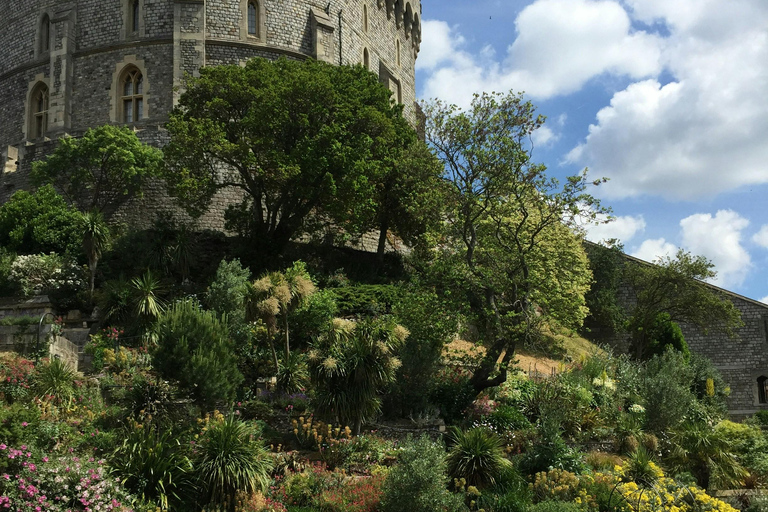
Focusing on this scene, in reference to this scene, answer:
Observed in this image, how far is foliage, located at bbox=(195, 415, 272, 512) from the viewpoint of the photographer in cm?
1439

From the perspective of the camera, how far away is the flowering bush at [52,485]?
13.0m

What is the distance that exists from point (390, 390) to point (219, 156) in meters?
12.0

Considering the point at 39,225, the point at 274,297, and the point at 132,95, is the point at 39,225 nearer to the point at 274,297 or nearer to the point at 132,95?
the point at 132,95

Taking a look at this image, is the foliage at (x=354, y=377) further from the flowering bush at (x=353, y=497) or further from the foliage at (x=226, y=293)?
the foliage at (x=226, y=293)

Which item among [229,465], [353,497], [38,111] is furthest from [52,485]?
[38,111]

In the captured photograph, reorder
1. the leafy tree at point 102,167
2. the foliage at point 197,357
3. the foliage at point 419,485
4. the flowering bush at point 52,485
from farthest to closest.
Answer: the leafy tree at point 102,167
the foliage at point 197,357
the foliage at point 419,485
the flowering bush at point 52,485

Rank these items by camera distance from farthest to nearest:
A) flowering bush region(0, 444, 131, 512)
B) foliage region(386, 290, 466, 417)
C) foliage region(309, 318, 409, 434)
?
1. foliage region(386, 290, 466, 417)
2. foliage region(309, 318, 409, 434)
3. flowering bush region(0, 444, 131, 512)

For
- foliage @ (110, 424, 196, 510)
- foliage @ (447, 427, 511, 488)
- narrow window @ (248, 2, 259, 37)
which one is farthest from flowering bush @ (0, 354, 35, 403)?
narrow window @ (248, 2, 259, 37)

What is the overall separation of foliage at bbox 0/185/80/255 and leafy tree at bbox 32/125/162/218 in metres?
1.72

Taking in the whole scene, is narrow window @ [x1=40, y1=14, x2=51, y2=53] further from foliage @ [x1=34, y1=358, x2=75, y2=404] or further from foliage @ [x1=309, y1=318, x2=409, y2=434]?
foliage @ [x1=309, y1=318, x2=409, y2=434]

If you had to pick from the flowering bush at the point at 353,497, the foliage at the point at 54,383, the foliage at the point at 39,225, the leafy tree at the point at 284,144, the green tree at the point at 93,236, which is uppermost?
the leafy tree at the point at 284,144

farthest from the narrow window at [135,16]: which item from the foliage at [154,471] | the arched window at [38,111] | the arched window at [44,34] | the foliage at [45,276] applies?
the foliage at [154,471]

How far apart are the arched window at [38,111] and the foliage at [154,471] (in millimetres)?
28105

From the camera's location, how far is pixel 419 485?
14.4 m
